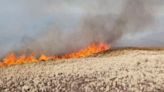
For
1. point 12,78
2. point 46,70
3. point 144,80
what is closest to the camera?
point 144,80

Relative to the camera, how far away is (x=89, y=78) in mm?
29781

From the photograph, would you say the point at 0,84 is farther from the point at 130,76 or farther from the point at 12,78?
the point at 130,76

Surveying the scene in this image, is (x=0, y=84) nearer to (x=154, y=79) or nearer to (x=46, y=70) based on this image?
(x=46, y=70)

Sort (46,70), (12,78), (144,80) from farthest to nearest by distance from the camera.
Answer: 1. (46,70)
2. (12,78)
3. (144,80)

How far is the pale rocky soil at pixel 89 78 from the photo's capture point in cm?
2793

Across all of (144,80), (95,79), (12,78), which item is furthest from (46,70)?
(144,80)

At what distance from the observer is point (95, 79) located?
29.5 m

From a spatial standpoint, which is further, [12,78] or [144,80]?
[12,78]

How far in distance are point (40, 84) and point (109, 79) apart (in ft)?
16.2

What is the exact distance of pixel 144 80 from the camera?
94.4 ft

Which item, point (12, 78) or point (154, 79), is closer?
point (154, 79)

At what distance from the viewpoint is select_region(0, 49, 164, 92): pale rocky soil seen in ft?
91.6

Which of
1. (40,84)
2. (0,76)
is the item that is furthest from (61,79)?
(0,76)

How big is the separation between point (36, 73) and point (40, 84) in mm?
3331
